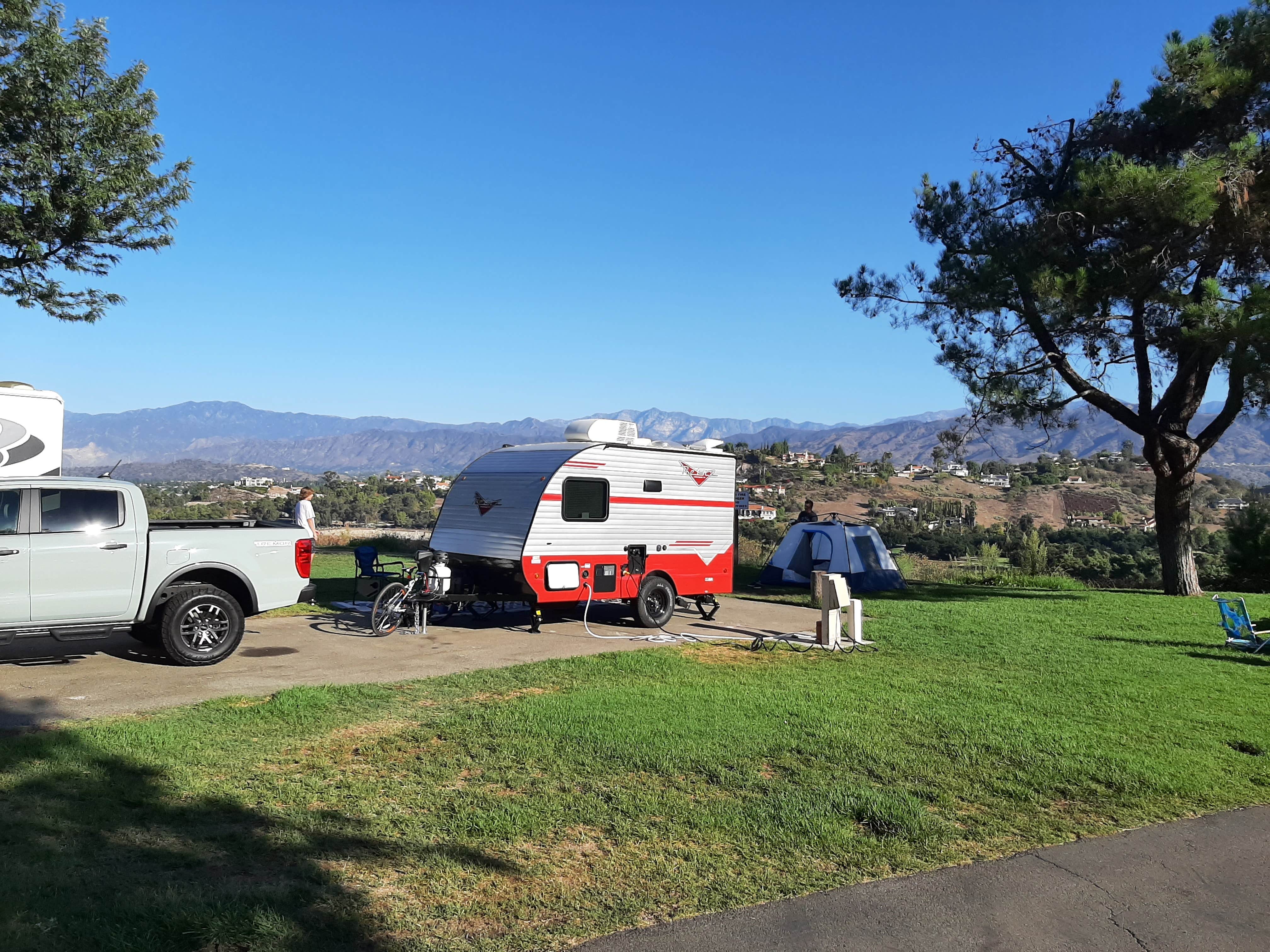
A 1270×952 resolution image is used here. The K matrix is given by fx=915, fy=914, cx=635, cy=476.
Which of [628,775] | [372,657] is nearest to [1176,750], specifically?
[628,775]

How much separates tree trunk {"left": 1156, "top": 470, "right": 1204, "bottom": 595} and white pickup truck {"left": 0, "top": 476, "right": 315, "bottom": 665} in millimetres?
16066

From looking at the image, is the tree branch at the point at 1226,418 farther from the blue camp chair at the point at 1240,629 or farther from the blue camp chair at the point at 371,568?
the blue camp chair at the point at 371,568

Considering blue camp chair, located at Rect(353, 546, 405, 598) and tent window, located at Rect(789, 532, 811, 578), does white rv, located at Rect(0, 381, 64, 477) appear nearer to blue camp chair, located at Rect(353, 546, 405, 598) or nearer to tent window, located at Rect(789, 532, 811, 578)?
blue camp chair, located at Rect(353, 546, 405, 598)

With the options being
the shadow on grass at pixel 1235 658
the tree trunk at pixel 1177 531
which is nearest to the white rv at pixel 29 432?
the shadow on grass at pixel 1235 658

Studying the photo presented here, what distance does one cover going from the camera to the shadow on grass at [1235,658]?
1052 centimetres

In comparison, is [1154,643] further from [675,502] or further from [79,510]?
[79,510]

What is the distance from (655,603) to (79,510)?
282 inches

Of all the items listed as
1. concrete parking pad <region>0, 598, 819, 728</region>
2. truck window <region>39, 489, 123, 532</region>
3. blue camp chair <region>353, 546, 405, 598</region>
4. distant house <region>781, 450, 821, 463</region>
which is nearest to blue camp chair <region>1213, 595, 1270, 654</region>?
concrete parking pad <region>0, 598, 819, 728</region>

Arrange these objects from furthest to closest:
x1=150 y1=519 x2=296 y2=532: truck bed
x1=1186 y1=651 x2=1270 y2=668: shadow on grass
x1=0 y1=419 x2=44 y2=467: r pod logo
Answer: x1=0 y1=419 x2=44 y2=467: r pod logo
x1=1186 y1=651 x2=1270 y2=668: shadow on grass
x1=150 y1=519 x2=296 y2=532: truck bed

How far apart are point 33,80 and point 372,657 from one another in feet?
32.1

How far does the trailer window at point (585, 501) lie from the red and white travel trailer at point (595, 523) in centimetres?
1

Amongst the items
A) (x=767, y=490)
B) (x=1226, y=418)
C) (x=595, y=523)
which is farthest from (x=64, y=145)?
(x=767, y=490)

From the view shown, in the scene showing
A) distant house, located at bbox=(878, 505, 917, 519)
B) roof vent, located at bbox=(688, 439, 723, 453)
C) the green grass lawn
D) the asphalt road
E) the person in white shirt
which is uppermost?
roof vent, located at bbox=(688, 439, 723, 453)

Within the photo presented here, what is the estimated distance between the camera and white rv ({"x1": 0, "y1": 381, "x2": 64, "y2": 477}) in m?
11.9
